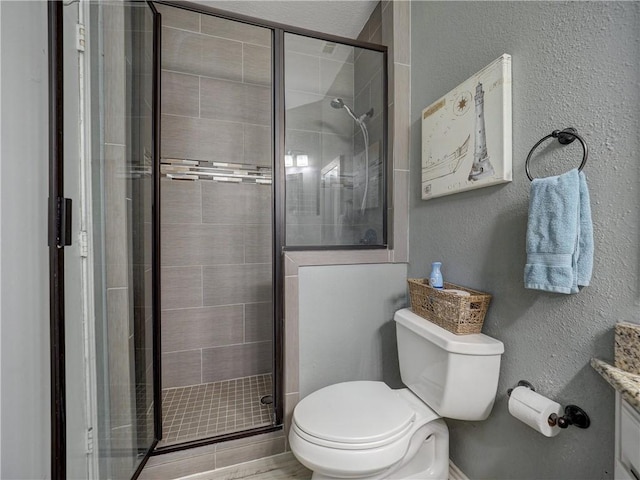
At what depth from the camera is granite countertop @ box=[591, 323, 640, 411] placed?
615 millimetres

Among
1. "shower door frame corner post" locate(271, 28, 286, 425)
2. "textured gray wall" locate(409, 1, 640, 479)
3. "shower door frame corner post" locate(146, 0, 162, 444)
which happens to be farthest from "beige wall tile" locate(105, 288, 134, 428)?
"textured gray wall" locate(409, 1, 640, 479)

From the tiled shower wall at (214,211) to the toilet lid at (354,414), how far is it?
100cm

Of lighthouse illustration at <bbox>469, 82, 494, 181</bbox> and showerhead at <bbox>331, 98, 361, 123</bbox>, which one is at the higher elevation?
showerhead at <bbox>331, 98, 361, 123</bbox>

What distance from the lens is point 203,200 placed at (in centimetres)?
194

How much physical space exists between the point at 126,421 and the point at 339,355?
0.92 meters

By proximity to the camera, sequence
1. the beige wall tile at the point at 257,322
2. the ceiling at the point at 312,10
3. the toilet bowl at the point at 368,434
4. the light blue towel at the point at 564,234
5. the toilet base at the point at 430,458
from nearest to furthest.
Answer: the light blue towel at the point at 564,234
the toilet bowl at the point at 368,434
the toilet base at the point at 430,458
the ceiling at the point at 312,10
the beige wall tile at the point at 257,322

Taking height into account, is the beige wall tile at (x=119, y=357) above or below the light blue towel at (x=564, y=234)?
below

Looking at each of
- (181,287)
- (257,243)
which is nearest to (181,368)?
(181,287)

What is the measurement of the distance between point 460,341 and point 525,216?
469 millimetres

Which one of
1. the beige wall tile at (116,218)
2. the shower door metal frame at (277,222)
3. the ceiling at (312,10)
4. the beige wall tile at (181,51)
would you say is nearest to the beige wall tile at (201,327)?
the shower door metal frame at (277,222)

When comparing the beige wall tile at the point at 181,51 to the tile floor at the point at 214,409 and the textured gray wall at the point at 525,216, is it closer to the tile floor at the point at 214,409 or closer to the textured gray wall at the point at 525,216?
the textured gray wall at the point at 525,216

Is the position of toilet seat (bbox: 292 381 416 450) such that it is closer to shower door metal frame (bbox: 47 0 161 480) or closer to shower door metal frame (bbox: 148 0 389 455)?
shower door metal frame (bbox: 148 0 389 455)

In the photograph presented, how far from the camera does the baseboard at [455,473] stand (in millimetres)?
1213

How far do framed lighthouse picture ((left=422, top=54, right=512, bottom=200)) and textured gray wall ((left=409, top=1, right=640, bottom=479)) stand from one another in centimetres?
4
